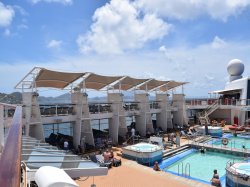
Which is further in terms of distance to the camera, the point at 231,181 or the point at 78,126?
the point at 78,126

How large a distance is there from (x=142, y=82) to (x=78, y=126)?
32.8ft

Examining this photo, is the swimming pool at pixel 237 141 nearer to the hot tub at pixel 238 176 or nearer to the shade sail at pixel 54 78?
the hot tub at pixel 238 176

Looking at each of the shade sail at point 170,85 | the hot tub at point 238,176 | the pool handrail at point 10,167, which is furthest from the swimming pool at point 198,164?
the pool handrail at point 10,167

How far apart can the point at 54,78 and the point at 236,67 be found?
2901cm

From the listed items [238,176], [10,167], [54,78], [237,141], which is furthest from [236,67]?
[10,167]

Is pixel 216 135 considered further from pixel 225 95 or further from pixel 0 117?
pixel 0 117

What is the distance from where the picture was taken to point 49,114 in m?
18.4

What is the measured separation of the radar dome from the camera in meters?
37.7

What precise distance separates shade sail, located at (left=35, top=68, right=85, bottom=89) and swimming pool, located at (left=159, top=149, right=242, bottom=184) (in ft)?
31.6

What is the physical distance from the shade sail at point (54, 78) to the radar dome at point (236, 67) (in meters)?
27.1

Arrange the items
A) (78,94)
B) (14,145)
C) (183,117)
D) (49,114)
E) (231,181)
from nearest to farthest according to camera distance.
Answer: (14,145) < (231,181) < (49,114) < (78,94) < (183,117)

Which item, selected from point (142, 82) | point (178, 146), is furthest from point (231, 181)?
point (142, 82)

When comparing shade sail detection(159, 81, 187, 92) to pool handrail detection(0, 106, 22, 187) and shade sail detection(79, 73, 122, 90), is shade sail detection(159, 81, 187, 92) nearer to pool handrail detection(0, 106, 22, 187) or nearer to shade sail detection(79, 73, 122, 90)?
shade sail detection(79, 73, 122, 90)

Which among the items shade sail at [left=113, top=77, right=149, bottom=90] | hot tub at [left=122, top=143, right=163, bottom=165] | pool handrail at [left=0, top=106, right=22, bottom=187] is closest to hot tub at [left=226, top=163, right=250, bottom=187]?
hot tub at [left=122, top=143, right=163, bottom=165]
